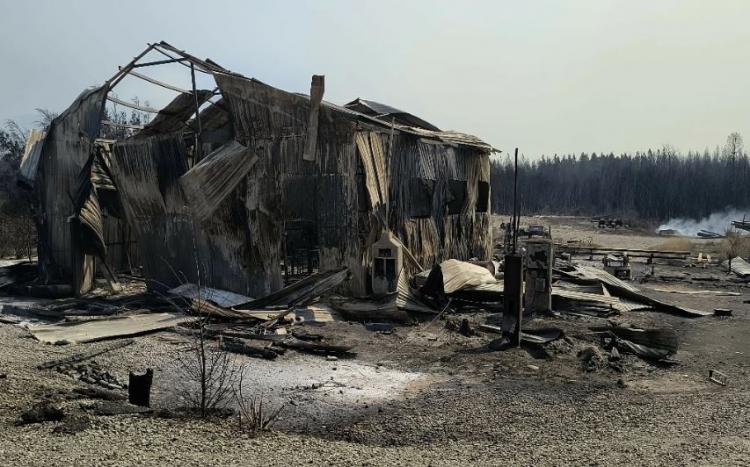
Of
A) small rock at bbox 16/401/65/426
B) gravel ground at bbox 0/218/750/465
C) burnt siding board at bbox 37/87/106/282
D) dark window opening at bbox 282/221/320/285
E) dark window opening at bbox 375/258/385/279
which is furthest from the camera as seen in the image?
burnt siding board at bbox 37/87/106/282

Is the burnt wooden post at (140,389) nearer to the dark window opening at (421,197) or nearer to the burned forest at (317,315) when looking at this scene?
the burned forest at (317,315)

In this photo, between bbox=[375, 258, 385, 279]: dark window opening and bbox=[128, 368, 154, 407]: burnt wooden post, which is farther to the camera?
bbox=[375, 258, 385, 279]: dark window opening

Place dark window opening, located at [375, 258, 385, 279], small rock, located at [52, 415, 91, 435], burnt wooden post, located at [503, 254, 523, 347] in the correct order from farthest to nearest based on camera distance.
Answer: dark window opening, located at [375, 258, 385, 279] < burnt wooden post, located at [503, 254, 523, 347] < small rock, located at [52, 415, 91, 435]

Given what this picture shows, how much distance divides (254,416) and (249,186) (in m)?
8.92

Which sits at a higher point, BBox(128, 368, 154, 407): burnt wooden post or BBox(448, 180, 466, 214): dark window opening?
BBox(448, 180, 466, 214): dark window opening

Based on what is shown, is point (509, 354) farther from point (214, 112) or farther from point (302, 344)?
point (214, 112)

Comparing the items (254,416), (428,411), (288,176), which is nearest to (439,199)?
(288,176)

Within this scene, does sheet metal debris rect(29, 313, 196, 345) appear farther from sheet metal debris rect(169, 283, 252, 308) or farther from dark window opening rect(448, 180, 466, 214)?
dark window opening rect(448, 180, 466, 214)

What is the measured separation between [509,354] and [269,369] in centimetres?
374

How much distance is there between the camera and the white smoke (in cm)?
5334

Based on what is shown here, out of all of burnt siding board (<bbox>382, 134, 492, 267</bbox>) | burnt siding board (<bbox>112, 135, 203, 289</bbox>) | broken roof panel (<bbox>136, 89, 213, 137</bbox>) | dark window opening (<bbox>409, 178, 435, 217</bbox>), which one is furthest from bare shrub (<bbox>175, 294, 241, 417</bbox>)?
broken roof panel (<bbox>136, 89, 213, 137</bbox>)

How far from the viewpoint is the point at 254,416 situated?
5766 mm

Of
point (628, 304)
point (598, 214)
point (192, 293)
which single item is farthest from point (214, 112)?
point (598, 214)

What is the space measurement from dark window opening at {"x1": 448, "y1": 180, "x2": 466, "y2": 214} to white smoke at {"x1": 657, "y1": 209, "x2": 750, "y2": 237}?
41.0 metres
